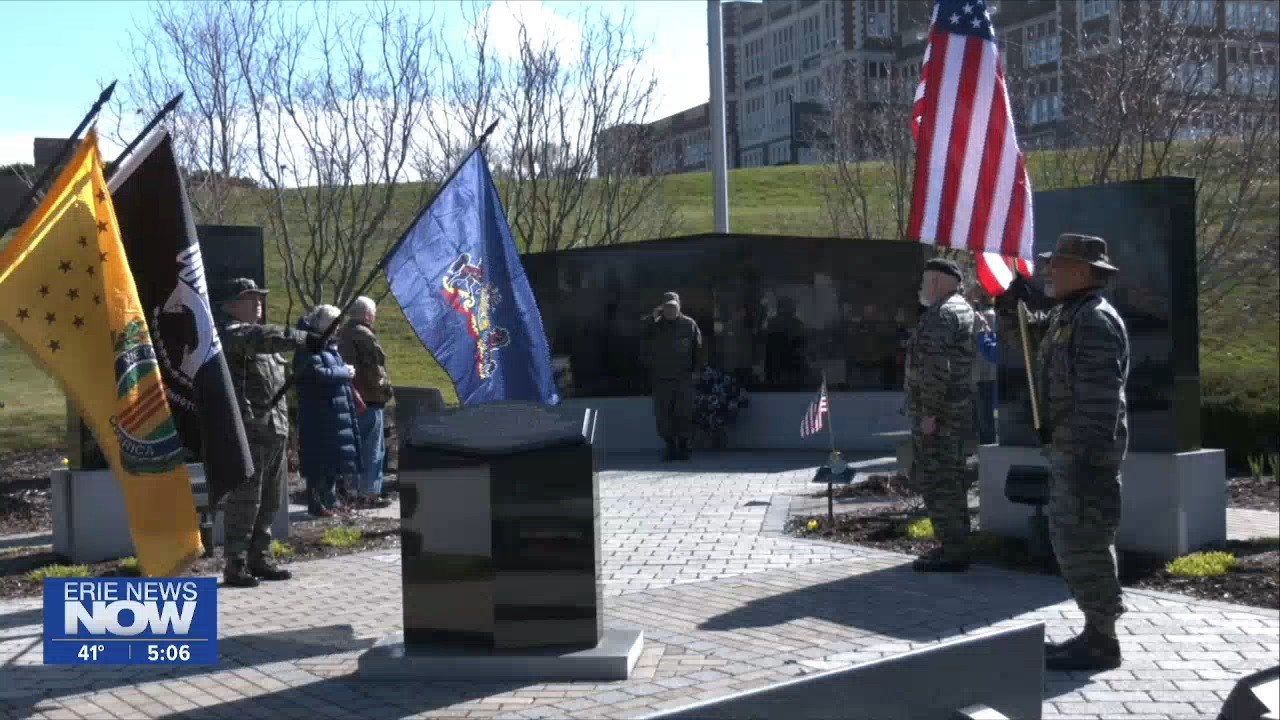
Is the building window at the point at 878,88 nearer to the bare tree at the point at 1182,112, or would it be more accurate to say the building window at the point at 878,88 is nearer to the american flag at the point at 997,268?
the bare tree at the point at 1182,112

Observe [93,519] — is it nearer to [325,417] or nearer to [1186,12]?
[325,417]

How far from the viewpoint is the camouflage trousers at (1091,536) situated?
707 centimetres

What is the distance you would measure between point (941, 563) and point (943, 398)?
114cm

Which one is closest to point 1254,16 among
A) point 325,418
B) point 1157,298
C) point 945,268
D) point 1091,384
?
point 1157,298

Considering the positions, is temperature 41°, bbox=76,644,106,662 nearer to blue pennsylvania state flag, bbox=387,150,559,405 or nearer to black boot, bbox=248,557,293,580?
blue pennsylvania state flag, bbox=387,150,559,405

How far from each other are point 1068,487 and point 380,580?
474 centimetres

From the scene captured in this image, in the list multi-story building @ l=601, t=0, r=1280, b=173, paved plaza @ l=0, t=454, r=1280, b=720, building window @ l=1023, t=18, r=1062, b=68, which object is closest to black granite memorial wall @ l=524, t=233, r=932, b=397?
multi-story building @ l=601, t=0, r=1280, b=173

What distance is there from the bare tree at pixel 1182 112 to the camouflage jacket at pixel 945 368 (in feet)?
38.2

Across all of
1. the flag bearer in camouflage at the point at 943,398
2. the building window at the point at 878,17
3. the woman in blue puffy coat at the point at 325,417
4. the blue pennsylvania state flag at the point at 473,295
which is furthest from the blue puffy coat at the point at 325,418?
the building window at the point at 878,17

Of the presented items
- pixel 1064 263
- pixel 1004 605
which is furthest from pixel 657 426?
pixel 1064 263

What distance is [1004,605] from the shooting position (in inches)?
336

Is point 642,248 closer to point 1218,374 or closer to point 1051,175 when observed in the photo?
point 1218,374

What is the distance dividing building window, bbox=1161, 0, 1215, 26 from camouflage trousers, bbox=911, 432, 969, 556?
44.4ft

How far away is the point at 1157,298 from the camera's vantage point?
396 inches
